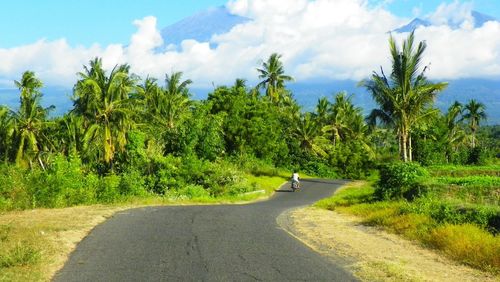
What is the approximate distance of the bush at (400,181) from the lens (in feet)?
72.1

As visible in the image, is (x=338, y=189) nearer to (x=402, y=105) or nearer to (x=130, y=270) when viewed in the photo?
(x=402, y=105)

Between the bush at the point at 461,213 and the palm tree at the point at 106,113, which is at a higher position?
the palm tree at the point at 106,113

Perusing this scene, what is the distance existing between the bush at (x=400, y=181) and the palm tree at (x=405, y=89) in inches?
357

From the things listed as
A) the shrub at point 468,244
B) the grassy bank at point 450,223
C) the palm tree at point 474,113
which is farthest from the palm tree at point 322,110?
the shrub at point 468,244

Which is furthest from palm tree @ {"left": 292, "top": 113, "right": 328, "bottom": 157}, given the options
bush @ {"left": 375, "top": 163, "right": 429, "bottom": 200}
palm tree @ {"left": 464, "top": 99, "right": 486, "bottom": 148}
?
bush @ {"left": 375, "top": 163, "right": 429, "bottom": 200}

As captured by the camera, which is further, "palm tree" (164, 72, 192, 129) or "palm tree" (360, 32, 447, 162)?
"palm tree" (164, 72, 192, 129)

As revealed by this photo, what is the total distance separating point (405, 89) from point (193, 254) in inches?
967

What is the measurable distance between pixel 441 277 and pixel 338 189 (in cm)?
3591

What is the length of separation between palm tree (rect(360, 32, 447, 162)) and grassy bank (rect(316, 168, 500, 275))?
1174 centimetres

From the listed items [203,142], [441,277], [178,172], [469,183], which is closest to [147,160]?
[178,172]

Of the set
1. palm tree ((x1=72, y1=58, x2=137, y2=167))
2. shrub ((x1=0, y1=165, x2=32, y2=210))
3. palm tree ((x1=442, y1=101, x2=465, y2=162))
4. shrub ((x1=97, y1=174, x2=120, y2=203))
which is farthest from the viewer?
palm tree ((x1=442, y1=101, x2=465, y2=162))

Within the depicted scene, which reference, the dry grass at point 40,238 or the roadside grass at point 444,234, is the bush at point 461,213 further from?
the dry grass at point 40,238

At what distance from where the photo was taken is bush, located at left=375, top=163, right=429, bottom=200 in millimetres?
21962

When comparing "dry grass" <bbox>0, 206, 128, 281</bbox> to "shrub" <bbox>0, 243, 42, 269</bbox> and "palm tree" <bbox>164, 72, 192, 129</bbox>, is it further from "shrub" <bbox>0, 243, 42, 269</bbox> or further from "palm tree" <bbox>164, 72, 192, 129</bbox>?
"palm tree" <bbox>164, 72, 192, 129</bbox>
